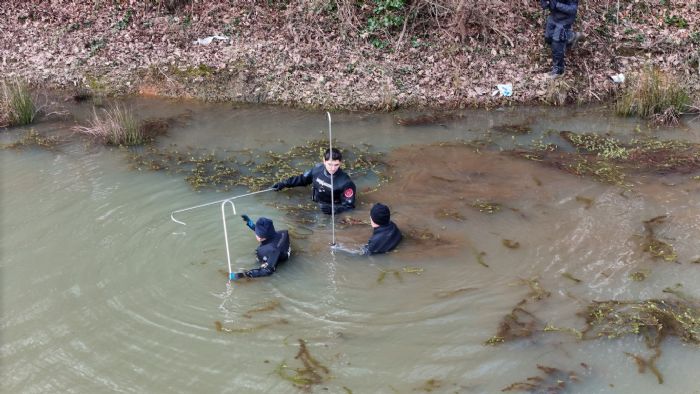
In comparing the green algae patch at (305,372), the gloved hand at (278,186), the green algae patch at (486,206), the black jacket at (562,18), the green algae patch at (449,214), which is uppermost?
the black jacket at (562,18)

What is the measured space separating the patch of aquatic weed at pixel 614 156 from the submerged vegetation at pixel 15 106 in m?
8.79

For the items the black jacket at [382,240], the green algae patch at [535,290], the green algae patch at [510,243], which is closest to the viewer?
the green algae patch at [535,290]

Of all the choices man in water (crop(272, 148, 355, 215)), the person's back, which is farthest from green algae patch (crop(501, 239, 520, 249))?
the person's back

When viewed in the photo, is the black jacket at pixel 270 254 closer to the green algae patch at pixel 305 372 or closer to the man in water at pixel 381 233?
the man in water at pixel 381 233

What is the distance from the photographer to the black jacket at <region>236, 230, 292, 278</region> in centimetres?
646

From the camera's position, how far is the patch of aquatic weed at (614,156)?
9.01 metres

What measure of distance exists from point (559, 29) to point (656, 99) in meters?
2.30

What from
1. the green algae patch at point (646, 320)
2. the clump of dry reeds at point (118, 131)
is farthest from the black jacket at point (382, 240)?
the clump of dry reeds at point (118, 131)

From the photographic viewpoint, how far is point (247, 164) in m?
9.59

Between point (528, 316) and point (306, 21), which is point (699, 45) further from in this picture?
point (528, 316)

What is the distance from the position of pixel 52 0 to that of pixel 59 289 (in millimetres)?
10685

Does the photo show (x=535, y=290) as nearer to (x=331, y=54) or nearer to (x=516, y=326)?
(x=516, y=326)

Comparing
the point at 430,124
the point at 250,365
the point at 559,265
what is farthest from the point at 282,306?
the point at 430,124

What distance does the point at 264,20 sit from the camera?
45.2ft
